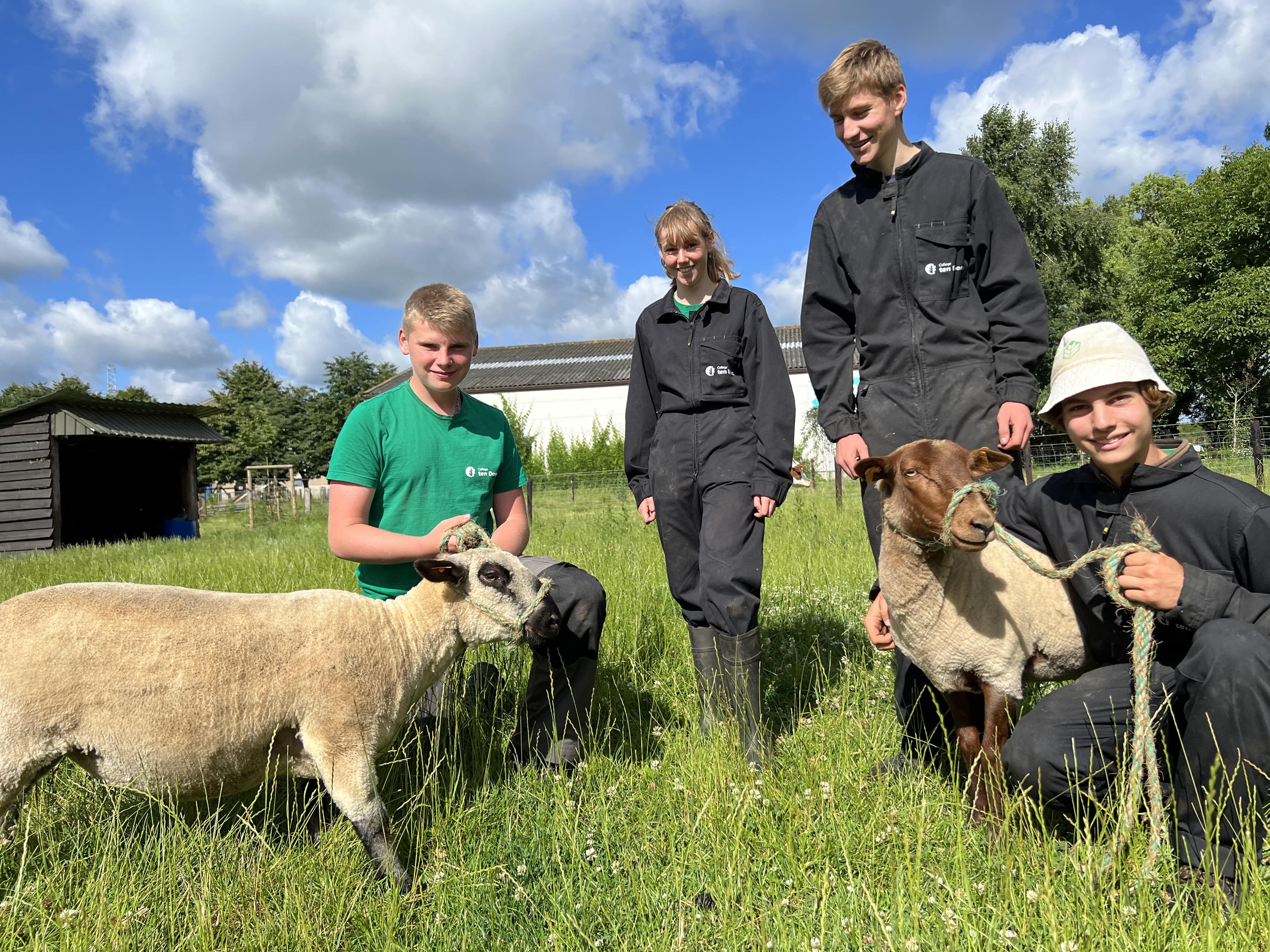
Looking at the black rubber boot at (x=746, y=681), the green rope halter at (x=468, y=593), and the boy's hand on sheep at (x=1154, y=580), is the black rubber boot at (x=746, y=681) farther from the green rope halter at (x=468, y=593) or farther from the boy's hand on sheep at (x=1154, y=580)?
the boy's hand on sheep at (x=1154, y=580)

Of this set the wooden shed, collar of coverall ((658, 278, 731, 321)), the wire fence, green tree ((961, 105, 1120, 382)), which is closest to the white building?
green tree ((961, 105, 1120, 382))

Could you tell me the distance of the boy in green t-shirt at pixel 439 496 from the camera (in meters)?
3.47

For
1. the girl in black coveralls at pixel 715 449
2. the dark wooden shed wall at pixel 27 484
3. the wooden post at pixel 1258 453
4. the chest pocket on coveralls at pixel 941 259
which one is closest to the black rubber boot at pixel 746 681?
the girl in black coveralls at pixel 715 449

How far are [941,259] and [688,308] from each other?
1.41 meters

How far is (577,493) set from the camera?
27.6 m

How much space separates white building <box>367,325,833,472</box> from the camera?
5344 centimetres

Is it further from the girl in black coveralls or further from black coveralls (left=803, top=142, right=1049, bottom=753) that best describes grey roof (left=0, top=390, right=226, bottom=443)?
black coveralls (left=803, top=142, right=1049, bottom=753)

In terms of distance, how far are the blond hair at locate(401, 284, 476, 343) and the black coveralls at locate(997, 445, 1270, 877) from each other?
276cm

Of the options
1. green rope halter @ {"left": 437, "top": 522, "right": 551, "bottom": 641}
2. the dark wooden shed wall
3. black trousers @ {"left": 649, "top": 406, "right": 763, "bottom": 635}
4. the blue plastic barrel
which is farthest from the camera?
the blue plastic barrel

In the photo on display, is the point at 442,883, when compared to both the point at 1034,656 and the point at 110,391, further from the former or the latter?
the point at 110,391

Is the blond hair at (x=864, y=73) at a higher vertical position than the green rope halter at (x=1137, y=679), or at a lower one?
higher

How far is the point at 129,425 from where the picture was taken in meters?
20.8

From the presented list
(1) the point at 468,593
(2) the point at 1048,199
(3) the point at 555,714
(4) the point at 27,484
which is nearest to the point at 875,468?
(1) the point at 468,593

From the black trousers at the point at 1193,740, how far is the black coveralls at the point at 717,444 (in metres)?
1.50
